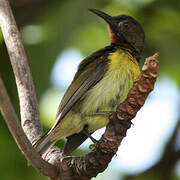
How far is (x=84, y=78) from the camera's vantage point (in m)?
5.19

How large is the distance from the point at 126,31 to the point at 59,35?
3.37ft

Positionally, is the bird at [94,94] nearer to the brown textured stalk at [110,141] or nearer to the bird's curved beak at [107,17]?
the bird's curved beak at [107,17]

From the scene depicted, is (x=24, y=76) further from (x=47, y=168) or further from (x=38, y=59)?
(x=38, y=59)

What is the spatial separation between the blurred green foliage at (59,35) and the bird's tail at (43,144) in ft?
3.76

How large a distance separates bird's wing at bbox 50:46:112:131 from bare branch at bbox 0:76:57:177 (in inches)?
43.4

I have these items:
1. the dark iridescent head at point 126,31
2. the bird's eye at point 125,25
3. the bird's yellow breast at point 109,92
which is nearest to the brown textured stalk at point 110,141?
the bird's yellow breast at point 109,92

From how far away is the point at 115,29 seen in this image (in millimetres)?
6039

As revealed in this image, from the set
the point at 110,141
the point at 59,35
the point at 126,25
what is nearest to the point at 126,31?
the point at 126,25

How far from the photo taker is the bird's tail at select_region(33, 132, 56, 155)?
13.3 ft

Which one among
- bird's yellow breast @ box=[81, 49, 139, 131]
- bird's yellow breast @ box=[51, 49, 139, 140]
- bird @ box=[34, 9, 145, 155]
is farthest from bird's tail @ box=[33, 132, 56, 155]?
bird's yellow breast @ box=[81, 49, 139, 131]

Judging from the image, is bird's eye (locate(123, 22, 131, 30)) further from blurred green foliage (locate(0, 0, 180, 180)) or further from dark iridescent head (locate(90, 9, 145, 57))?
blurred green foliage (locate(0, 0, 180, 180))

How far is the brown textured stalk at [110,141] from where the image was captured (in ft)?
10.9

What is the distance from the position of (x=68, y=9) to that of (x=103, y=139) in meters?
2.62

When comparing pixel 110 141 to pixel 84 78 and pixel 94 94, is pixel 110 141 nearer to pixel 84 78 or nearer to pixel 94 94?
pixel 94 94
